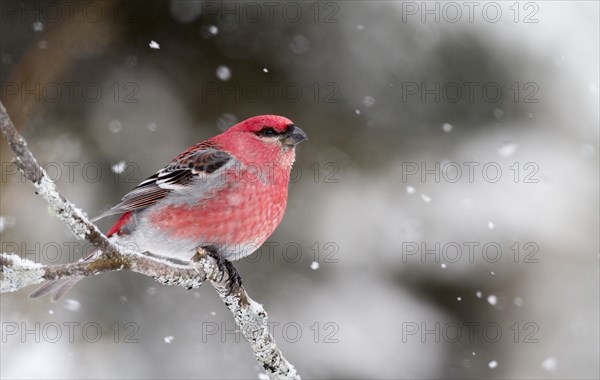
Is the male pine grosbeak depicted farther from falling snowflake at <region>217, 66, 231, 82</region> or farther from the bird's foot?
falling snowflake at <region>217, 66, 231, 82</region>

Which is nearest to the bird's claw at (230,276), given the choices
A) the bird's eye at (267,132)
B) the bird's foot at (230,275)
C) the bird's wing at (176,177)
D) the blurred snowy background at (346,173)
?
the bird's foot at (230,275)

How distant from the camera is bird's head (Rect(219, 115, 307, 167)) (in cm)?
389

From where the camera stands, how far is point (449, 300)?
5992mm

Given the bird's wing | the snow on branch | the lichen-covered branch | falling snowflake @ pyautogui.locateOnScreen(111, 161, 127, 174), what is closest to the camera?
the snow on branch

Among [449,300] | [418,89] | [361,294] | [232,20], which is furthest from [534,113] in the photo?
[232,20]

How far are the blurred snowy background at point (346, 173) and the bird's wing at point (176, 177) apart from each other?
1.48 meters

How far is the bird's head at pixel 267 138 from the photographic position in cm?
389

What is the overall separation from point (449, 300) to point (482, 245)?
590 mm

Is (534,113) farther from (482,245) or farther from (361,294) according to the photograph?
(361,294)

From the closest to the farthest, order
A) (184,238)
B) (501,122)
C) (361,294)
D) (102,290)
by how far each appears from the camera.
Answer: (184,238) < (102,290) < (361,294) < (501,122)

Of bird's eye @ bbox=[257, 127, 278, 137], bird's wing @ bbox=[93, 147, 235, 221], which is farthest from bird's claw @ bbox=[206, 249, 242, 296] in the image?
bird's eye @ bbox=[257, 127, 278, 137]

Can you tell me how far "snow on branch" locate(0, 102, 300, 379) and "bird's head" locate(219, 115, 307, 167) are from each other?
0.76 meters

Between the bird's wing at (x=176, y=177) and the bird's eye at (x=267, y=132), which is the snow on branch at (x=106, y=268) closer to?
the bird's wing at (x=176, y=177)

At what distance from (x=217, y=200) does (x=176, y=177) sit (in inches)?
16.2
